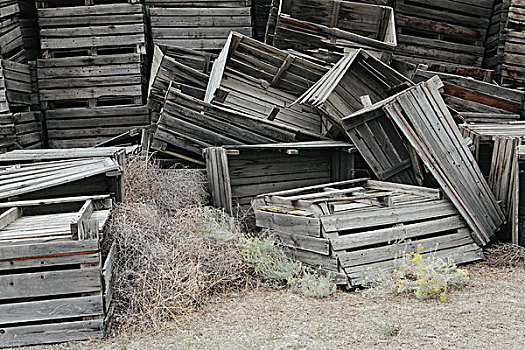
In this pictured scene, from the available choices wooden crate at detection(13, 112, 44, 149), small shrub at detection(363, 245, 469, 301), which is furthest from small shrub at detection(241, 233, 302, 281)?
wooden crate at detection(13, 112, 44, 149)

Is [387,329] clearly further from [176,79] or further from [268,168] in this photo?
[176,79]

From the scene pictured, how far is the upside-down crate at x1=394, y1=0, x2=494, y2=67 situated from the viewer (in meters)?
10.1

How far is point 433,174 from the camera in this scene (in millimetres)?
6129

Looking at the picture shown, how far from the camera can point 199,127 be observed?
730cm

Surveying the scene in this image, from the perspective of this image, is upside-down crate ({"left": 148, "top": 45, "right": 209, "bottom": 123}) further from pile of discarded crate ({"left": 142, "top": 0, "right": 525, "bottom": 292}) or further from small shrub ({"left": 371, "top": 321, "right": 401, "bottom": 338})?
small shrub ({"left": 371, "top": 321, "right": 401, "bottom": 338})

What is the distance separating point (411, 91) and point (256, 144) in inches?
96.6

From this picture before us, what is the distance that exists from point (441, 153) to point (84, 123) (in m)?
6.71

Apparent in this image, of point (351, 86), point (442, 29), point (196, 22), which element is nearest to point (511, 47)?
point (442, 29)

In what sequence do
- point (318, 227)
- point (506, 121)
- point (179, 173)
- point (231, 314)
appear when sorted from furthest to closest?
point (506, 121) < point (179, 173) < point (318, 227) < point (231, 314)

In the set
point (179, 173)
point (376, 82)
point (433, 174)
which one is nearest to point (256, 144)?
point (179, 173)

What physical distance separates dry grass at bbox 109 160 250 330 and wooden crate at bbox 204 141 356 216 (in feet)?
1.96

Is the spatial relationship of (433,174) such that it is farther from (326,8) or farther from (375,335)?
(326,8)

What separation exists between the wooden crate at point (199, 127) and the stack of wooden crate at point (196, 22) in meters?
2.65

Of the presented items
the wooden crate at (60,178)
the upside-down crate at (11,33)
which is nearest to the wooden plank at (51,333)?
the wooden crate at (60,178)
